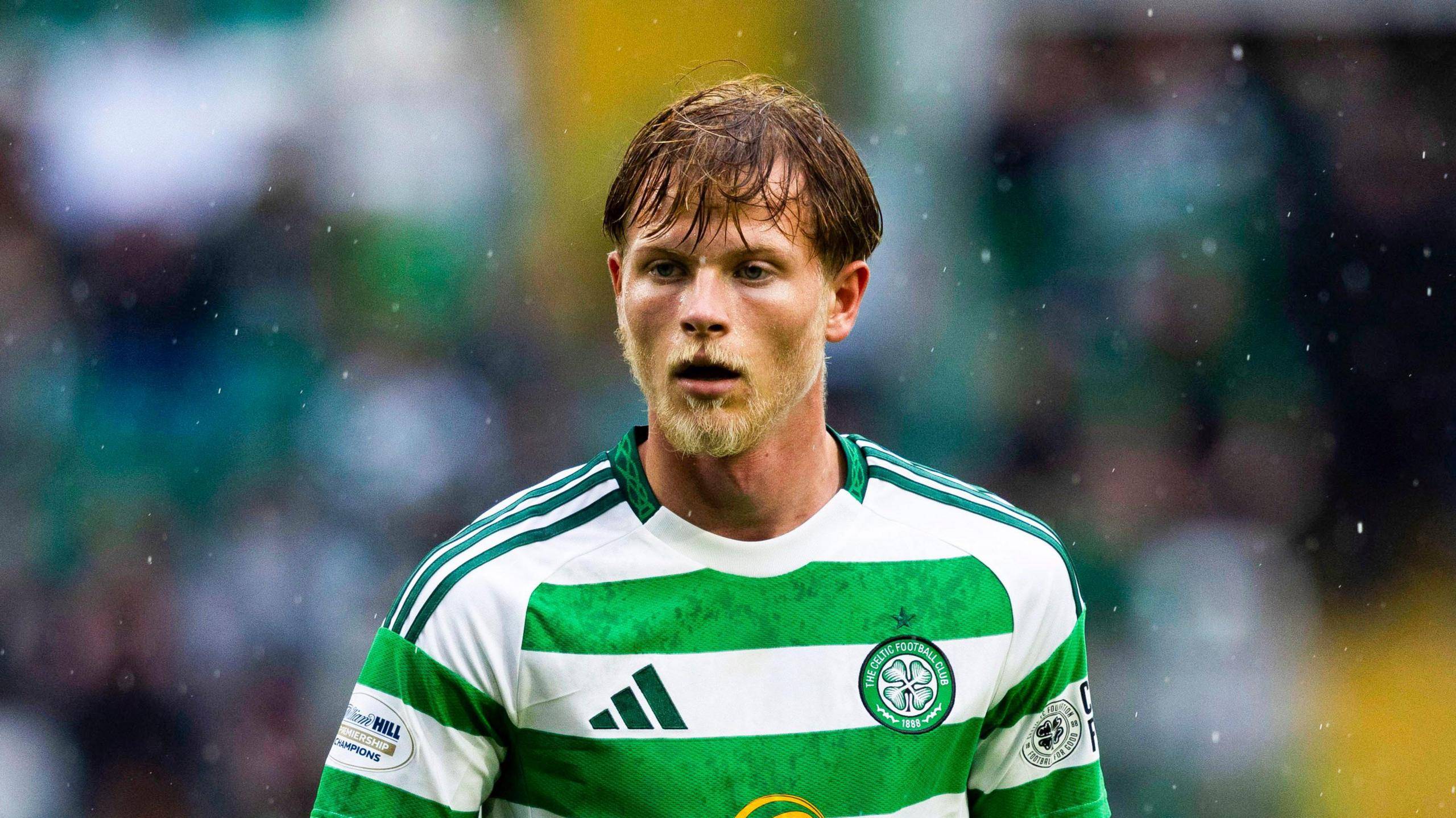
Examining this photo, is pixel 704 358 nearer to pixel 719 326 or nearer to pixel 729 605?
pixel 719 326

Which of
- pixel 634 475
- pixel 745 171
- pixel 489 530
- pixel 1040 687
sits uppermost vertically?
pixel 745 171

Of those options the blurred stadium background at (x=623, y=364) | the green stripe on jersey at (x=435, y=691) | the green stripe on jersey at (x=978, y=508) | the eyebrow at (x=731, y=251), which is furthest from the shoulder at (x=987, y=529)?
the blurred stadium background at (x=623, y=364)

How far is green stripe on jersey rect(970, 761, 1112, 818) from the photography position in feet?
8.11

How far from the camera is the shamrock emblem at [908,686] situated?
90.7 inches

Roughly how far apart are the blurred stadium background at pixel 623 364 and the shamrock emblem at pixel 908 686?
3.84 m

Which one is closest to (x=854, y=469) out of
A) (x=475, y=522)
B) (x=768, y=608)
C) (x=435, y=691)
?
(x=768, y=608)

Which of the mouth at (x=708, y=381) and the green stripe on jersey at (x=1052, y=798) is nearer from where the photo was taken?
the mouth at (x=708, y=381)

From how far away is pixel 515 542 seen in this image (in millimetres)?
2318

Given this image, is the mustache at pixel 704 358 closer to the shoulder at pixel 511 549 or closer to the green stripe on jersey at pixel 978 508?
the shoulder at pixel 511 549

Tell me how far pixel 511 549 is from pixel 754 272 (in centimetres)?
55

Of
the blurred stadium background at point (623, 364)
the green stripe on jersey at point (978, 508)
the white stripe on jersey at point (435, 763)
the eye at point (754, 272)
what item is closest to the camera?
the white stripe on jersey at point (435, 763)

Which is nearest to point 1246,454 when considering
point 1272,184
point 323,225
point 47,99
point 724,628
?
point 1272,184

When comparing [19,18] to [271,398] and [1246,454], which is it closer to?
[271,398]

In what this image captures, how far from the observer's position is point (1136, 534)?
612 centimetres
